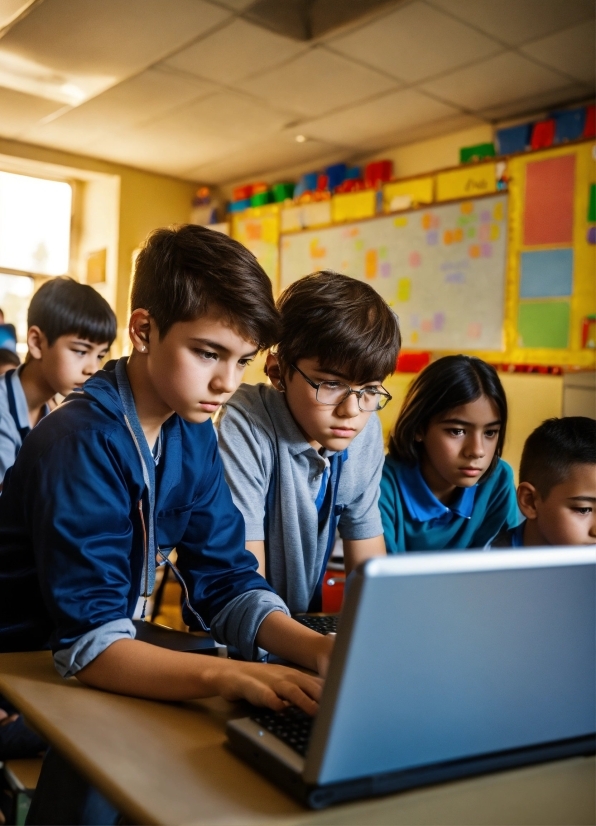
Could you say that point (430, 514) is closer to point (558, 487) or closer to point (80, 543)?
point (558, 487)

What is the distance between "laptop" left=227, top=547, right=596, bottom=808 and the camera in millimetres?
554

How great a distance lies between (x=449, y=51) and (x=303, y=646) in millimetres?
2901

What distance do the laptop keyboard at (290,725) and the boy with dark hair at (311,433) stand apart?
0.58m

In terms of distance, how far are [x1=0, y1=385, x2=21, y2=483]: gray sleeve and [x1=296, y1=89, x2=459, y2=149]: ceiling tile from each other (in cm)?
248

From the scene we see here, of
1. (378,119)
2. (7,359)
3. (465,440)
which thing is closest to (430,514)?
(465,440)

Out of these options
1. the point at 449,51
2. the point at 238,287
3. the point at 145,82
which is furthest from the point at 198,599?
the point at 145,82

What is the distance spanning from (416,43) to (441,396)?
210cm

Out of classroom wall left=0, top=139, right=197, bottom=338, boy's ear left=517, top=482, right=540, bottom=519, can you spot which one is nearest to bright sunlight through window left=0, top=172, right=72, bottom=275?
classroom wall left=0, top=139, right=197, bottom=338

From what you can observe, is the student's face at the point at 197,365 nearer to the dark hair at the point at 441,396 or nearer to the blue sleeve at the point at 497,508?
the dark hair at the point at 441,396

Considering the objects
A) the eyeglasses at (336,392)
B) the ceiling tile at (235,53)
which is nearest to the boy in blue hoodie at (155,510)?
the eyeglasses at (336,392)

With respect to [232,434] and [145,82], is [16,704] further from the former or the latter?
[145,82]

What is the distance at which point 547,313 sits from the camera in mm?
3627

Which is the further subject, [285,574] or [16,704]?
[285,574]

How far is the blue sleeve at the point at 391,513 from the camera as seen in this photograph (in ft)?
5.41
